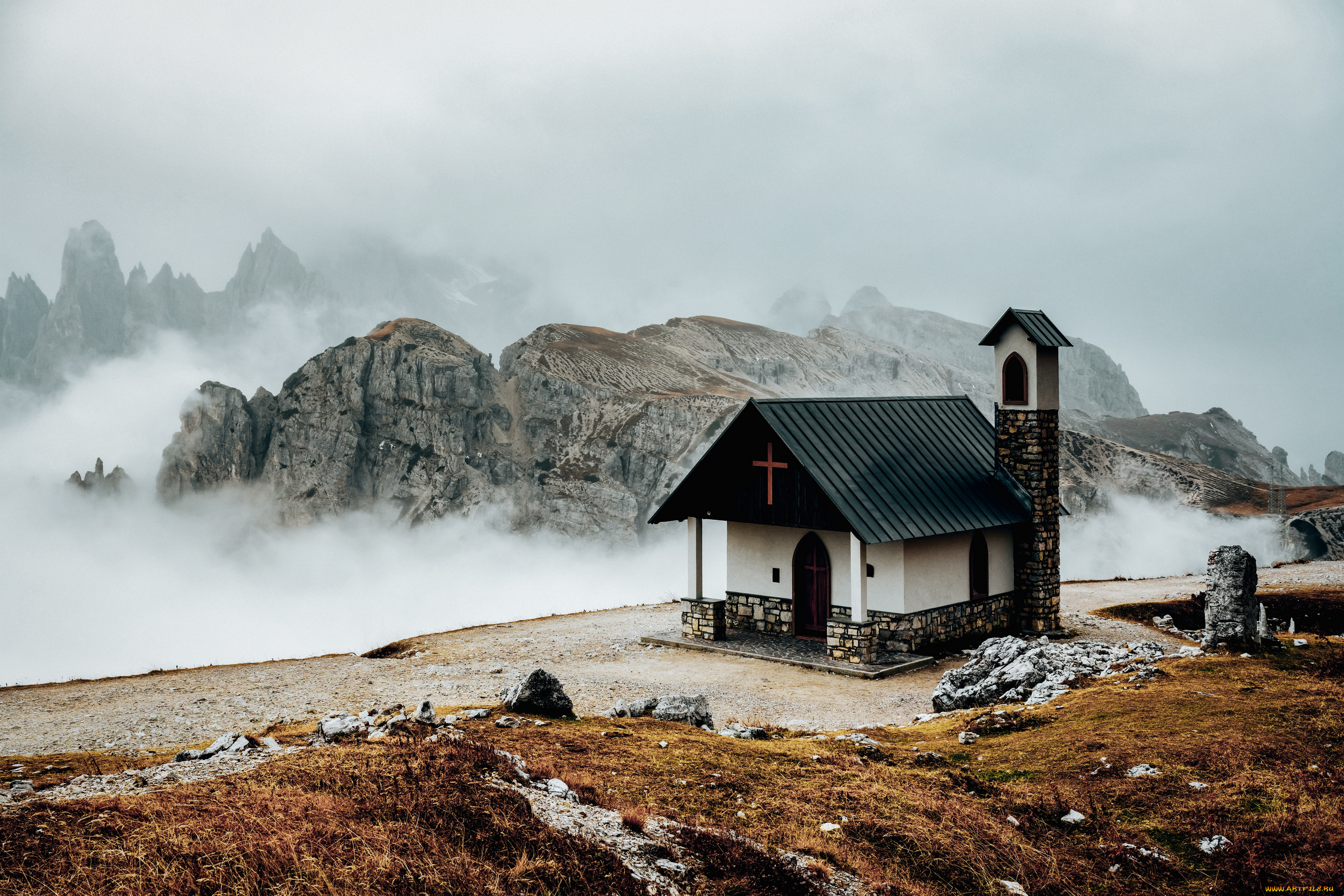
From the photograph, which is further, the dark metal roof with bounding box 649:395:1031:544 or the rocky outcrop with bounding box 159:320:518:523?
the rocky outcrop with bounding box 159:320:518:523

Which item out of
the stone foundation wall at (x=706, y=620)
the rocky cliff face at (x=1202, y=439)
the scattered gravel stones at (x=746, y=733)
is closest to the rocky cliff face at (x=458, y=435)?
the rocky cliff face at (x=1202, y=439)

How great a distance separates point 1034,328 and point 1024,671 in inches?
490

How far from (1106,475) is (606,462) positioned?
6017 centimetres

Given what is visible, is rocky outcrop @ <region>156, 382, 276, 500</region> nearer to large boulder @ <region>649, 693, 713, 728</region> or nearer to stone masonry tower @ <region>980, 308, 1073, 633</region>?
stone masonry tower @ <region>980, 308, 1073, 633</region>

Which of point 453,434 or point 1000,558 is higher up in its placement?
point 453,434

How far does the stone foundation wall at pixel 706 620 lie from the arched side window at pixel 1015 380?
9.97 metres

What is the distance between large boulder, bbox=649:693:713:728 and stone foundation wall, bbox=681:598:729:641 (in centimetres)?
1011

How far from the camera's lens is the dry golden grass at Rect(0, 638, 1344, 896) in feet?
25.5

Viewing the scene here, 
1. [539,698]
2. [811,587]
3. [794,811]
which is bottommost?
[794,811]

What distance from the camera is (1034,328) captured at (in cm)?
2783

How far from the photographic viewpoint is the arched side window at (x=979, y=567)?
27.2m

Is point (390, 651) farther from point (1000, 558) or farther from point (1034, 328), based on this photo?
point (1034, 328)

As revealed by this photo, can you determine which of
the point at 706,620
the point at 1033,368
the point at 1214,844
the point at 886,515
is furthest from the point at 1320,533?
the point at 1214,844

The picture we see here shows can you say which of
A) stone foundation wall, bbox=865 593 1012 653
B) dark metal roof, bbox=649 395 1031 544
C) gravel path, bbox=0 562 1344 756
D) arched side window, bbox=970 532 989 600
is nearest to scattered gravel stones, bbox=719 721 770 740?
gravel path, bbox=0 562 1344 756
